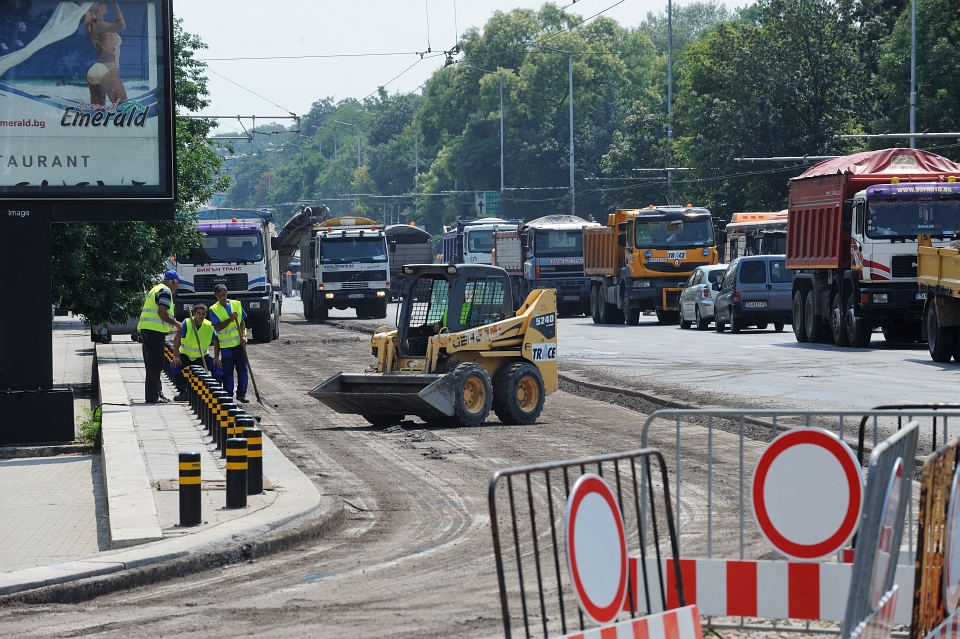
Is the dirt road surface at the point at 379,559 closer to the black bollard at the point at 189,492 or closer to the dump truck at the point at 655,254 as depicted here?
the black bollard at the point at 189,492

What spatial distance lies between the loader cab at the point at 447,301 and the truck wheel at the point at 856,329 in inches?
475

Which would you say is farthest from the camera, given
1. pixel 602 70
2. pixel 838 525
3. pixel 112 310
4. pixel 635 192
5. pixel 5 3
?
pixel 602 70

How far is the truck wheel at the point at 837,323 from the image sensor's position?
91.6 feet

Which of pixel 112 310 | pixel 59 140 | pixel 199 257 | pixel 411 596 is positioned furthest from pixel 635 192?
pixel 411 596

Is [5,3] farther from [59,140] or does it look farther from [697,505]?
[697,505]

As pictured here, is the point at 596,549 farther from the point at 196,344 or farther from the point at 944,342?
the point at 944,342

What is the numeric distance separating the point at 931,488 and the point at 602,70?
11188 centimetres

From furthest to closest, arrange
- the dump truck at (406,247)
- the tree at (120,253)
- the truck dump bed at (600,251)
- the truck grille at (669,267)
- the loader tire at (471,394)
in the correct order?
1. the dump truck at (406,247)
2. the truck dump bed at (600,251)
3. the truck grille at (669,267)
4. the tree at (120,253)
5. the loader tire at (471,394)

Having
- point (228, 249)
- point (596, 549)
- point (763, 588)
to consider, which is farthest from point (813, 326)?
point (596, 549)

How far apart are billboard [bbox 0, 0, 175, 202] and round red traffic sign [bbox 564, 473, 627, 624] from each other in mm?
10582

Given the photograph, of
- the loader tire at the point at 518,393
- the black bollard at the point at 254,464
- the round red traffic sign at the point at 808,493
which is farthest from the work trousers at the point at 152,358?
the round red traffic sign at the point at 808,493

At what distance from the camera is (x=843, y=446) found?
6.10 m

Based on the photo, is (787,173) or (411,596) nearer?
(411,596)

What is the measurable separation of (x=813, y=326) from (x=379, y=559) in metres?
22.4
